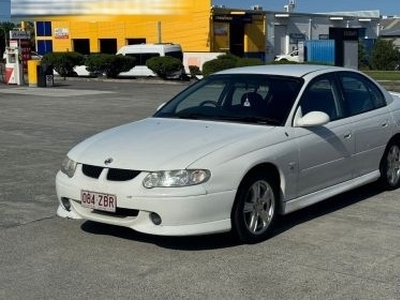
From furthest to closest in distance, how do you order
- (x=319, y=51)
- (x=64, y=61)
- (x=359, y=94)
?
(x=319, y=51) → (x=64, y=61) → (x=359, y=94)

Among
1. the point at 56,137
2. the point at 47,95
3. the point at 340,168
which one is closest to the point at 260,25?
the point at 47,95

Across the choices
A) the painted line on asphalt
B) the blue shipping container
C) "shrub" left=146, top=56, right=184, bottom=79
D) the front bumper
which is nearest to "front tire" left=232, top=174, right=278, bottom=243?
the front bumper

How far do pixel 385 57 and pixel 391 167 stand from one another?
1684 inches

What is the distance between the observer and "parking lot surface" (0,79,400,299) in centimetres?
463

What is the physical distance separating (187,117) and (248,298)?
2.49 metres

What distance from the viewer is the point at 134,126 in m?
6.45

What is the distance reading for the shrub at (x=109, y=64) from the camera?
110 feet

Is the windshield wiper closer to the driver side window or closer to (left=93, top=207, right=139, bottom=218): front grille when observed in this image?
the driver side window

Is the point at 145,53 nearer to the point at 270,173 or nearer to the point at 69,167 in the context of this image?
the point at 69,167

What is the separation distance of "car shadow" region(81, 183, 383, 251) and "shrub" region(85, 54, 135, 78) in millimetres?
27518

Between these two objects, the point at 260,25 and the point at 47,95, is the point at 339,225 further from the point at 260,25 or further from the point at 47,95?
the point at 260,25

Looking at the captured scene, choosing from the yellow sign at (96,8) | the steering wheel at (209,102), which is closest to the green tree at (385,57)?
the yellow sign at (96,8)

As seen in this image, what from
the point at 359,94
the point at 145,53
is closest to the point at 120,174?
the point at 359,94

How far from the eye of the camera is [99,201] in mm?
5457
